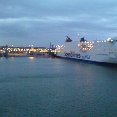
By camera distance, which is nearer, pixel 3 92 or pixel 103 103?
pixel 103 103

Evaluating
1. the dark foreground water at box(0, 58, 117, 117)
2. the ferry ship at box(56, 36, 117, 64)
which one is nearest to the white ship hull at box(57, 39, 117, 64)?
the ferry ship at box(56, 36, 117, 64)

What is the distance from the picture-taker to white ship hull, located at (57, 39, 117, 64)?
63359 mm

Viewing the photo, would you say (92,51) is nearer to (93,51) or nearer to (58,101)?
(93,51)

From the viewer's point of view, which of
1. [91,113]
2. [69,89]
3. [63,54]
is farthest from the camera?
[63,54]

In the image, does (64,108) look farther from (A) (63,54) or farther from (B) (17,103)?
(A) (63,54)

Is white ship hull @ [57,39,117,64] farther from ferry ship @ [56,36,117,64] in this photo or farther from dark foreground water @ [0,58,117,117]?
dark foreground water @ [0,58,117,117]

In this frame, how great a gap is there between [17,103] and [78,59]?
62.6 metres

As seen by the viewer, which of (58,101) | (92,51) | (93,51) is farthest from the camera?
(92,51)

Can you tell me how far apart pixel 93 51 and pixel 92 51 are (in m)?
0.58

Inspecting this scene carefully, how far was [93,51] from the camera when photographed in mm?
74250

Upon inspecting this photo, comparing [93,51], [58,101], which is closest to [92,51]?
[93,51]

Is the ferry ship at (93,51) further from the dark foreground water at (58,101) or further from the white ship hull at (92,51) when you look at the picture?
the dark foreground water at (58,101)

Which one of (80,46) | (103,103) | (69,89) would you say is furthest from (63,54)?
(103,103)

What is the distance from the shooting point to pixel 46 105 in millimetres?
22625
